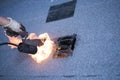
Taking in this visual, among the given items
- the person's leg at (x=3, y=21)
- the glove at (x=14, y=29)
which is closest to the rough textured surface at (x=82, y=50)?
the glove at (x=14, y=29)

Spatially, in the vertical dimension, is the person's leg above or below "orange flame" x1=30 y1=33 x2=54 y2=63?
above

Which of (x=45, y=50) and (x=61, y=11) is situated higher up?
(x=61, y=11)

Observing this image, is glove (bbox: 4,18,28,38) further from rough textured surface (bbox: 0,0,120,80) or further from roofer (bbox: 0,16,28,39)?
rough textured surface (bbox: 0,0,120,80)

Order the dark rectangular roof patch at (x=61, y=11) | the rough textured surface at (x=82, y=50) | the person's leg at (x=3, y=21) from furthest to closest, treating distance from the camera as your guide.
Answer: the dark rectangular roof patch at (x=61, y=11) < the person's leg at (x=3, y=21) < the rough textured surface at (x=82, y=50)

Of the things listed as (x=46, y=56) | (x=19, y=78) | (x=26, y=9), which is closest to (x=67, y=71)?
(x=46, y=56)

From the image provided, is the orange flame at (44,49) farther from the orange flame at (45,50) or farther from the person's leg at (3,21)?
the person's leg at (3,21)

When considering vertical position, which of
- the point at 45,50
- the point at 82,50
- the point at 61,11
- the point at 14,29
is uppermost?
the point at 61,11

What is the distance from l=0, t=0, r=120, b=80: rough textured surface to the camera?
1.42m

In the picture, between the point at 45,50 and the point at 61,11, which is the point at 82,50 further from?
the point at 61,11

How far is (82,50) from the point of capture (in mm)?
1590

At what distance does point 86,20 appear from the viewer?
1788 millimetres

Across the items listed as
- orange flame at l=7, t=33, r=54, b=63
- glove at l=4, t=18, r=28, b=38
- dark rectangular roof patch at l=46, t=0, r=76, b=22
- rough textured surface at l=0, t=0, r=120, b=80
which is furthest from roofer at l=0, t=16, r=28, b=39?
dark rectangular roof patch at l=46, t=0, r=76, b=22

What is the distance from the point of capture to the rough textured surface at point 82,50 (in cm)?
142

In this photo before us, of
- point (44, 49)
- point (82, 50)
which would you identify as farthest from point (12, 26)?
point (82, 50)
